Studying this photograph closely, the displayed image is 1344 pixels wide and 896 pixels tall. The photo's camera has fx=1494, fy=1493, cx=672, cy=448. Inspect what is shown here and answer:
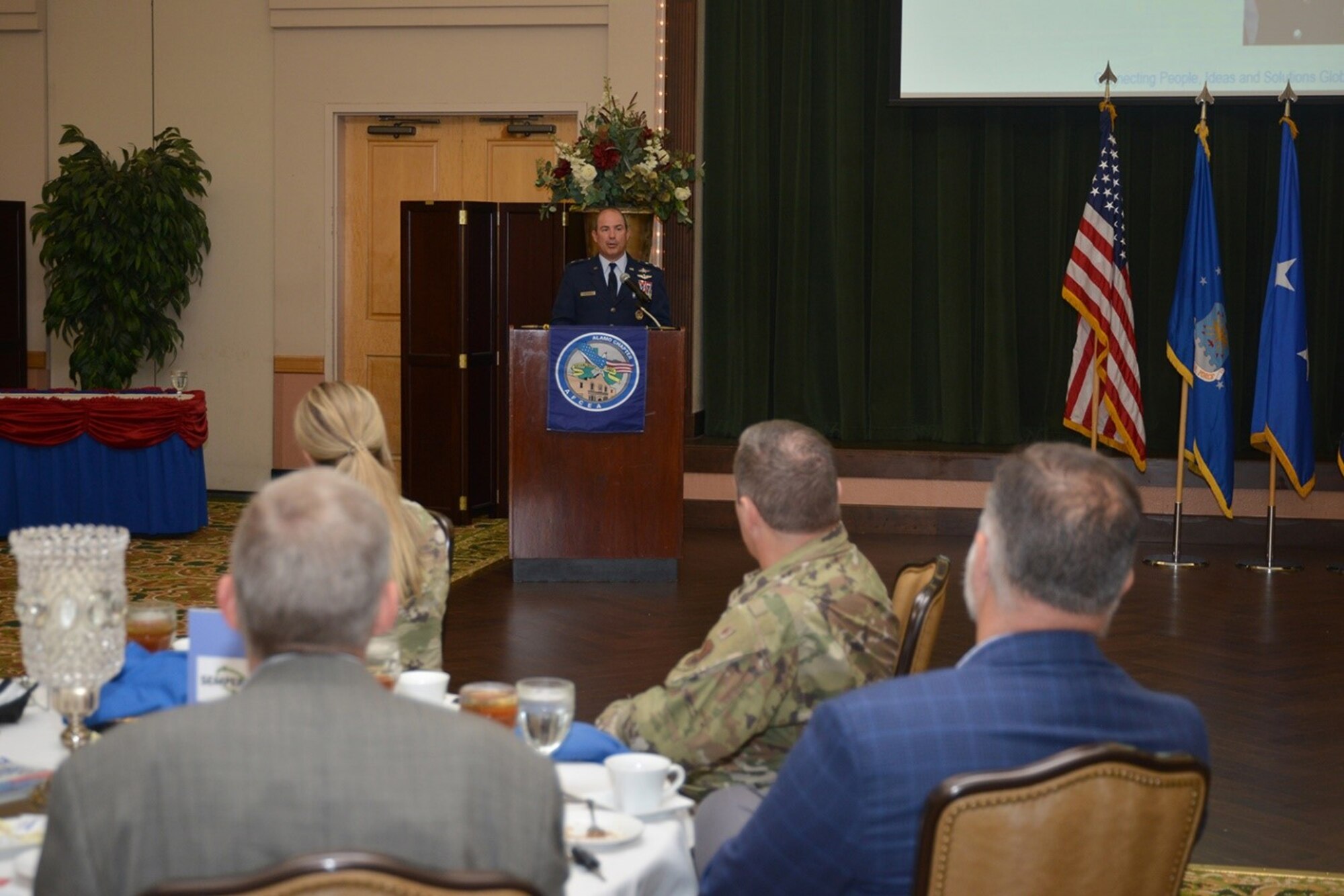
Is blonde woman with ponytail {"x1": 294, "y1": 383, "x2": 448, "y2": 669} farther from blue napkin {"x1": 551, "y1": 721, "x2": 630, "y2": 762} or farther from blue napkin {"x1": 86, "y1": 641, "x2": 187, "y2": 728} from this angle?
blue napkin {"x1": 551, "y1": 721, "x2": 630, "y2": 762}

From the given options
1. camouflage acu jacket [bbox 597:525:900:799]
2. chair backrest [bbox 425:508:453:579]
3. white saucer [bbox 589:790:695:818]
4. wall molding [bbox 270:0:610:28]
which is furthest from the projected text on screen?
white saucer [bbox 589:790:695:818]

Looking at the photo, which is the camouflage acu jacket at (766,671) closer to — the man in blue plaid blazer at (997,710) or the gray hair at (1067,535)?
the man in blue plaid blazer at (997,710)

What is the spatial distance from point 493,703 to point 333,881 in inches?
29.7

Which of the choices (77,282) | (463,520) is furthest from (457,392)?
(77,282)

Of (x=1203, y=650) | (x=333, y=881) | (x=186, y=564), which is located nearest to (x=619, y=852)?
(x=333, y=881)

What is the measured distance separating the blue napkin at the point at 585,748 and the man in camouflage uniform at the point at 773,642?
0.28 ft

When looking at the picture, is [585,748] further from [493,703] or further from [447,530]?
[447,530]

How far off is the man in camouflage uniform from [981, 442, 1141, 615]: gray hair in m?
0.54

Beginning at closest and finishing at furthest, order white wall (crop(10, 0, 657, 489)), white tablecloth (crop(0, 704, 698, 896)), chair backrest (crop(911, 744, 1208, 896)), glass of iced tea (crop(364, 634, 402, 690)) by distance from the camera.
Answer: chair backrest (crop(911, 744, 1208, 896))
white tablecloth (crop(0, 704, 698, 896))
glass of iced tea (crop(364, 634, 402, 690))
white wall (crop(10, 0, 657, 489))

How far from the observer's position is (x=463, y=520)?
8.38 meters

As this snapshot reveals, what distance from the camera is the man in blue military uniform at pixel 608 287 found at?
681 cm

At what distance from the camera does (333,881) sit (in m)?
1.26

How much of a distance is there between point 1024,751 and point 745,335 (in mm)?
7876

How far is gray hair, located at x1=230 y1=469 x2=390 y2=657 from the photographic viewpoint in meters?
1.42
